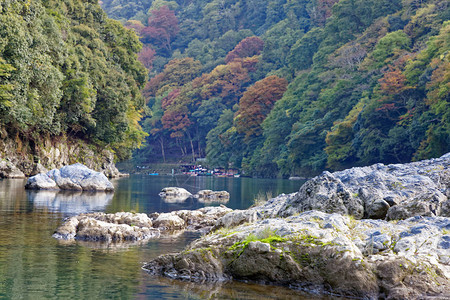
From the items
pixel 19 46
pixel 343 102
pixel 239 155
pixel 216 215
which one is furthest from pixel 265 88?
pixel 216 215

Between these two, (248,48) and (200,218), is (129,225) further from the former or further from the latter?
(248,48)

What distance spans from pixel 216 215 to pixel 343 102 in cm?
4781

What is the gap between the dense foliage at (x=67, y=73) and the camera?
30.0 m

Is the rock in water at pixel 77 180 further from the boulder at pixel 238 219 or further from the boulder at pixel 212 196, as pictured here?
the boulder at pixel 238 219

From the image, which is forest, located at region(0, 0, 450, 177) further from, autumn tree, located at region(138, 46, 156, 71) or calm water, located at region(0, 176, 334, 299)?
calm water, located at region(0, 176, 334, 299)

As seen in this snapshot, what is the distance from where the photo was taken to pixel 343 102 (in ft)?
215

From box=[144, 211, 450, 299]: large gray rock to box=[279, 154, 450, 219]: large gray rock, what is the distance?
4.33 feet

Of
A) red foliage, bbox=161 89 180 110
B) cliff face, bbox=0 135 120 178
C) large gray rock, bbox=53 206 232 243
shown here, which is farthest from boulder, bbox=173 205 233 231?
red foliage, bbox=161 89 180 110

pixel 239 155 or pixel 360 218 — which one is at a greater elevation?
pixel 239 155

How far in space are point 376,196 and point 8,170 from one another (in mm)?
31041

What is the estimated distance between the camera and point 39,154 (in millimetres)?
41781

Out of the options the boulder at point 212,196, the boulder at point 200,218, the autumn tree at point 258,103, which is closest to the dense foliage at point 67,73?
the boulder at point 212,196

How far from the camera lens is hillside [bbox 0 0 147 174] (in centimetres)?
3041

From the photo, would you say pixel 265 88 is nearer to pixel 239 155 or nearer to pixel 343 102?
pixel 239 155
